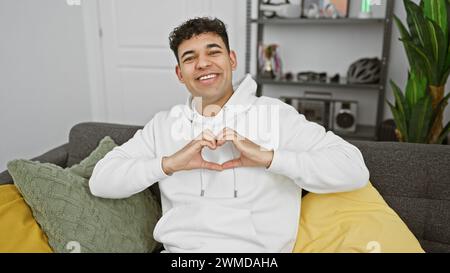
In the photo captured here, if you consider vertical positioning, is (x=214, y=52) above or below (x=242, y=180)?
above

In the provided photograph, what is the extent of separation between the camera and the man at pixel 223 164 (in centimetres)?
106

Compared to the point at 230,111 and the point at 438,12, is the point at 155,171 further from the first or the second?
the point at 438,12

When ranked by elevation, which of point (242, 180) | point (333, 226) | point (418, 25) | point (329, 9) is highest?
point (329, 9)

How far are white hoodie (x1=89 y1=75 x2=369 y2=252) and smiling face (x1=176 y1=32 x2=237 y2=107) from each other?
0.07 metres

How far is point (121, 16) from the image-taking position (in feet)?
11.1

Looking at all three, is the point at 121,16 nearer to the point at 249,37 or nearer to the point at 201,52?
the point at 249,37

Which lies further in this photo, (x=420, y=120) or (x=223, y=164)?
(x=420, y=120)

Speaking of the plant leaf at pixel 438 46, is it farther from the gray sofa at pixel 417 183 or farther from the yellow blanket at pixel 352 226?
the yellow blanket at pixel 352 226

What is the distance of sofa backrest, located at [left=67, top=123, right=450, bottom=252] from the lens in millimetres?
1225

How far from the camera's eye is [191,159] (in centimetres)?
111

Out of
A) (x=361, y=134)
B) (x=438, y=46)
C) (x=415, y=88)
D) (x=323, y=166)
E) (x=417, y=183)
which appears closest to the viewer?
(x=323, y=166)

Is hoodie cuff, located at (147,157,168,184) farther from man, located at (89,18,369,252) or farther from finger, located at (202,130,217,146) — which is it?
finger, located at (202,130,217,146)

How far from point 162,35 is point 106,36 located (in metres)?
0.55

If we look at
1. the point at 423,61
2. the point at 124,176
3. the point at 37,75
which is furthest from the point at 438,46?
the point at 37,75
